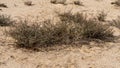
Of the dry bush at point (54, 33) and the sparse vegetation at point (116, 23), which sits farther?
the sparse vegetation at point (116, 23)

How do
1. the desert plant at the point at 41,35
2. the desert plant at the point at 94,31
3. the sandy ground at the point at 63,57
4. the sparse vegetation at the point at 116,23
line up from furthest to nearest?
the sparse vegetation at the point at 116,23 → the desert plant at the point at 94,31 → the desert plant at the point at 41,35 → the sandy ground at the point at 63,57

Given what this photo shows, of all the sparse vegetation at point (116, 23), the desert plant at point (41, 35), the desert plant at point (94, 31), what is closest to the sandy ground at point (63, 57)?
the desert plant at point (41, 35)

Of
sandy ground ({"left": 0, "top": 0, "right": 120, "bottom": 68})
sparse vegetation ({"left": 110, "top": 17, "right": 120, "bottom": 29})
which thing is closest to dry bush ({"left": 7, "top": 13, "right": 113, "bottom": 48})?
sandy ground ({"left": 0, "top": 0, "right": 120, "bottom": 68})

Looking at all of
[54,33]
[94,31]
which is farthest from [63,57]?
[94,31]

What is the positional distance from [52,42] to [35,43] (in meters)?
0.42

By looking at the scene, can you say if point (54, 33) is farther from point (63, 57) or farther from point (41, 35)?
point (63, 57)

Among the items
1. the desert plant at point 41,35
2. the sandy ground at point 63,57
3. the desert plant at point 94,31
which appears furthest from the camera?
the desert plant at point 94,31

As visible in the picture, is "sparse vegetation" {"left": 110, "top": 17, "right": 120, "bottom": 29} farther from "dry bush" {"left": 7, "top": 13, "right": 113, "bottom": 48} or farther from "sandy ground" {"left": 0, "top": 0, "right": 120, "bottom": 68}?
"sandy ground" {"left": 0, "top": 0, "right": 120, "bottom": 68}

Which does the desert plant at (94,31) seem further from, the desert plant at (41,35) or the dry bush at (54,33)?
the desert plant at (41,35)

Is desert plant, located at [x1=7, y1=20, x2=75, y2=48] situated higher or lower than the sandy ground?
higher

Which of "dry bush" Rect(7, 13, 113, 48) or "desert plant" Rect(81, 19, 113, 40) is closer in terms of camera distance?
"dry bush" Rect(7, 13, 113, 48)

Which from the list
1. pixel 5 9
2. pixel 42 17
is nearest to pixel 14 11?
pixel 5 9

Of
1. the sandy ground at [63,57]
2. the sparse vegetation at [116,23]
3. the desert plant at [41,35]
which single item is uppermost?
the desert plant at [41,35]

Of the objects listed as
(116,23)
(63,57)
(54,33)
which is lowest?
(63,57)
